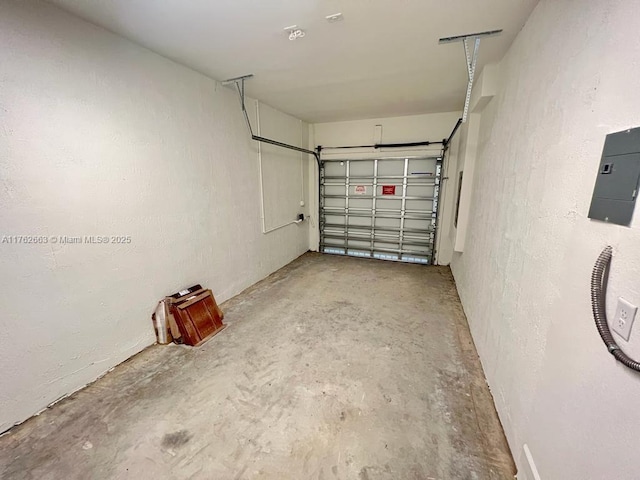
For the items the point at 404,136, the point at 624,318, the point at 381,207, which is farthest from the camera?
the point at 381,207

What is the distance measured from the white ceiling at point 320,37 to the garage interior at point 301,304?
0.9 inches

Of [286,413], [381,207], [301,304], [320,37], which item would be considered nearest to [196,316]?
[301,304]

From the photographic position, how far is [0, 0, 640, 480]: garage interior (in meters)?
0.93

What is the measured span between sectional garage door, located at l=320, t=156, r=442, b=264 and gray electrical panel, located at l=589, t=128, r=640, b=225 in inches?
156

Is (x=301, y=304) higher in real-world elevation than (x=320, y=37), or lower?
lower

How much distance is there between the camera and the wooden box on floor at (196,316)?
2.38 metres

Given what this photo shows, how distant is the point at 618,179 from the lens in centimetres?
78

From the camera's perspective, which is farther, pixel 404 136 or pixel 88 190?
pixel 404 136

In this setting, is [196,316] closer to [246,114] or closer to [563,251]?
Answer: [246,114]

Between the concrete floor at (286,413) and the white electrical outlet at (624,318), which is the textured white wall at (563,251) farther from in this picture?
the concrete floor at (286,413)

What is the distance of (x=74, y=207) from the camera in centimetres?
178

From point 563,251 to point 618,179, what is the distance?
1.26ft

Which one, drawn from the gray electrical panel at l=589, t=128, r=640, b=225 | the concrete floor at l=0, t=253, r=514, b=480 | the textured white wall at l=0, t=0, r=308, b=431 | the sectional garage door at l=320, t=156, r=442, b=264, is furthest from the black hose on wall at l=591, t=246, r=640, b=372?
the sectional garage door at l=320, t=156, r=442, b=264

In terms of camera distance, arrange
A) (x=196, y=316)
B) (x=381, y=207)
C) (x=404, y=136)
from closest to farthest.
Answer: (x=196, y=316) < (x=404, y=136) < (x=381, y=207)
